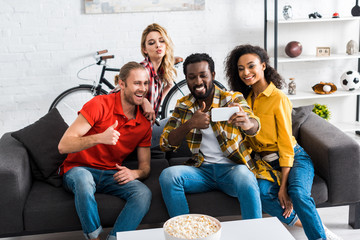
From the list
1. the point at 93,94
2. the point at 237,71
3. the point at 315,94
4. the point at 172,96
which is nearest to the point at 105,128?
the point at 237,71

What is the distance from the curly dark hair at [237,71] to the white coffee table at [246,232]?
100cm

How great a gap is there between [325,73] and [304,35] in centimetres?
47

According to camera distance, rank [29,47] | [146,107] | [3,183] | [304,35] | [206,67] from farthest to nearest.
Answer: [304,35], [29,47], [146,107], [206,67], [3,183]

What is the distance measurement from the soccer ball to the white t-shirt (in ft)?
8.37

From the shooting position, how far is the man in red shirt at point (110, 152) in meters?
2.21

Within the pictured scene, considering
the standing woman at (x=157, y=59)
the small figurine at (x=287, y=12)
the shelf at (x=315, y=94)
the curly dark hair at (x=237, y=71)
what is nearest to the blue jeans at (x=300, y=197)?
the curly dark hair at (x=237, y=71)

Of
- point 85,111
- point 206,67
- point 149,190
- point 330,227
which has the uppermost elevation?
point 206,67

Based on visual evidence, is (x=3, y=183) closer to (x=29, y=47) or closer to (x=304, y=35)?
(x=29, y=47)

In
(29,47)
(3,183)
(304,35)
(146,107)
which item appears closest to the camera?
(3,183)

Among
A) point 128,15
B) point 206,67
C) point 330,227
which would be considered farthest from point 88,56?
point 330,227

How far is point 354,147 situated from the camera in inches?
94.0

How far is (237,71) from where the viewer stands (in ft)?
8.53

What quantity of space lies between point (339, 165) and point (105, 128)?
126cm

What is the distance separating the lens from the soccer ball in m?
4.43
